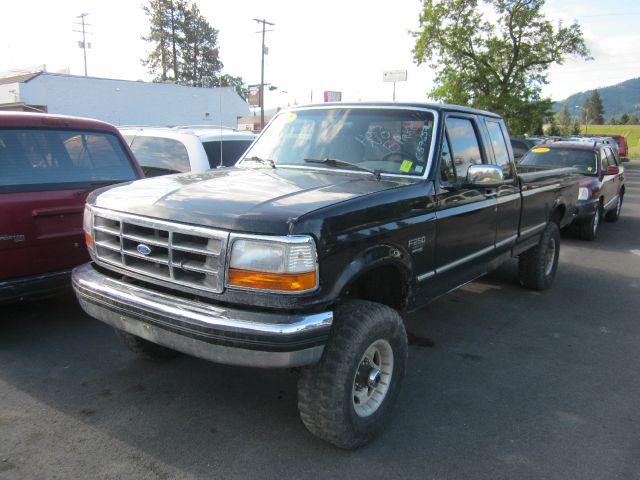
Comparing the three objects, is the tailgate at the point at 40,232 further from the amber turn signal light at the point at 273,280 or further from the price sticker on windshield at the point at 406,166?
the price sticker on windshield at the point at 406,166

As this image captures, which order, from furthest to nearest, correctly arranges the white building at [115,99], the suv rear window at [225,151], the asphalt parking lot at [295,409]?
the white building at [115,99], the suv rear window at [225,151], the asphalt parking lot at [295,409]

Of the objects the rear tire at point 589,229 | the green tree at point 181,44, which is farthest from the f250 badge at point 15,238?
the green tree at point 181,44

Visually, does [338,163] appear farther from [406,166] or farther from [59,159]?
[59,159]

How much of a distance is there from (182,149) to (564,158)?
7.93m

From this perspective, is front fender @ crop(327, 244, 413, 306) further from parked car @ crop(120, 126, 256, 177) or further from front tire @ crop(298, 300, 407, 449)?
parked car @ crop(120, 126, 256, 177)

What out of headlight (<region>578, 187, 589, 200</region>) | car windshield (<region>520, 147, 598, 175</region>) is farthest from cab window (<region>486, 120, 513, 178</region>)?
car windshield (<region>520, 147, 598, 175</region>)

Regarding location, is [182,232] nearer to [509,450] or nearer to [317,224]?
[317,224]

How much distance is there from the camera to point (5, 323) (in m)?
4.77

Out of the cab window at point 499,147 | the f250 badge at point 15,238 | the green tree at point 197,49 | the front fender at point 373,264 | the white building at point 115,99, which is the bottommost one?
the f250 badge at point 15,238

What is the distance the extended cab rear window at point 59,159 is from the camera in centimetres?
424

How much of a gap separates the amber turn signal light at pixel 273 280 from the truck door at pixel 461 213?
4.78 feet

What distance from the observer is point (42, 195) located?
14.0ft

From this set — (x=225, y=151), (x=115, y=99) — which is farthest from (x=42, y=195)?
(x=115, y=99)

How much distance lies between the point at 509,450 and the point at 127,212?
2677 mm
